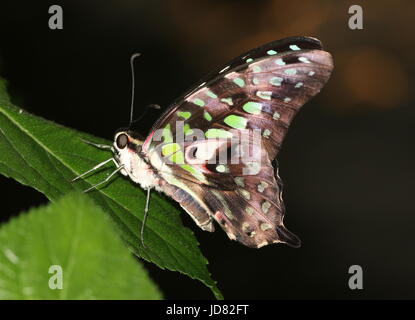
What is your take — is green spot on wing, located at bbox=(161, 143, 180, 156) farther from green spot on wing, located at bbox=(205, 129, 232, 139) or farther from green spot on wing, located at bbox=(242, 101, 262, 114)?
green spot on wing, located at bbox=(242, 101, 262, 114)

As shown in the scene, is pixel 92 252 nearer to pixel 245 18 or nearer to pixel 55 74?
pixel 55 74

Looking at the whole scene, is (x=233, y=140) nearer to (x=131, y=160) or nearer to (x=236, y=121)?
(x=236, y=121)

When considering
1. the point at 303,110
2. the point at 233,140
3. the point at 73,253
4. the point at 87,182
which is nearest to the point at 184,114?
the point at 233,140

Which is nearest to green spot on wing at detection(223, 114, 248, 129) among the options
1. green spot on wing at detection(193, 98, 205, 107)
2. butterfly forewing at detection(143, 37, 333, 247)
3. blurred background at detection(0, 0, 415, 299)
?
butterfly forewing at detection(143, 37, 333, 247)

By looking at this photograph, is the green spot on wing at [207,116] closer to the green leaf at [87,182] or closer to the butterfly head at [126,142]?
the butterfly head at [126,142]

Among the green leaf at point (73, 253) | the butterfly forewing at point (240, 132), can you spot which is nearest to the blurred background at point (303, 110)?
the butterfly forewing at point (240, 132)
